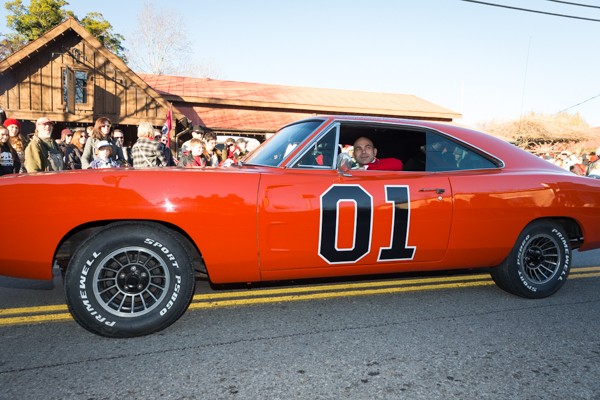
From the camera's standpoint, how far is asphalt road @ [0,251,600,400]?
2361 mm

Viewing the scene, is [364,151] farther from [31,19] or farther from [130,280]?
[31,19]

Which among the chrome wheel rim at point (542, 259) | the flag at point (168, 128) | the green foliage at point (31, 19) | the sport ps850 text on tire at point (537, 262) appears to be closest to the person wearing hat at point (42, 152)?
the flag at point (168, 128)

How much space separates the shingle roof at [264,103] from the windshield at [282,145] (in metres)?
15.2

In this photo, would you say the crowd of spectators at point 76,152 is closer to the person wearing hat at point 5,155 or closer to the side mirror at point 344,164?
the person wearing hat at point 5,155

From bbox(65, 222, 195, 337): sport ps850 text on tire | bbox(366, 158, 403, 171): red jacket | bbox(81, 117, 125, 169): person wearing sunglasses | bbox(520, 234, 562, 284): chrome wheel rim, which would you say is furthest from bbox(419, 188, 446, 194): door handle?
bbox(81, 117, 125, 169): person wearing sunglasses

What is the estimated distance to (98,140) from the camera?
24.0ft

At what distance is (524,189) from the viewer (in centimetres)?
380

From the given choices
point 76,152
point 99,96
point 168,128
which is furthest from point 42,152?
point 99,96

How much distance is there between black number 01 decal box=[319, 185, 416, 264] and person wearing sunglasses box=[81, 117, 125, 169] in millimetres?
5120

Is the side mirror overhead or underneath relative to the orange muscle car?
overhead

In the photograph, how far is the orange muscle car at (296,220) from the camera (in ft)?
9.50

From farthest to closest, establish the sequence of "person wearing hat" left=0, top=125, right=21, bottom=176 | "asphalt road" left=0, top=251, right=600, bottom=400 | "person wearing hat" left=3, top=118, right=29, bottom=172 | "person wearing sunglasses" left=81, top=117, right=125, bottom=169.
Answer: "person wearing sunglasses" left=81, top=117, right=125, bottom=169, "person wearing hat" left=3, top=118, right=29, bottom=172, "person wearing hat" left=0, top=125, right=21, bottom=176, "asphalt road" left=0, top=251, right=600, bottom=400

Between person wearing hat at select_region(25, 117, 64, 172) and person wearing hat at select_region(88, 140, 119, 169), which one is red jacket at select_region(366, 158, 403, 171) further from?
person wearing hat at select_region(25, 117, 64, 172)

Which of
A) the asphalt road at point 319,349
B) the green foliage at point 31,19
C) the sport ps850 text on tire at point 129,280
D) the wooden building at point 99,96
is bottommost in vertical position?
the asphalt road at point 319,349
